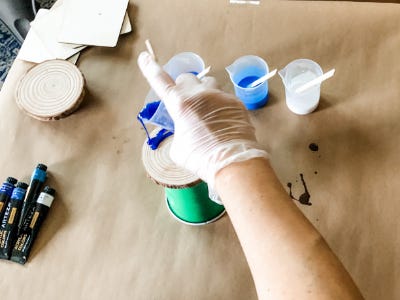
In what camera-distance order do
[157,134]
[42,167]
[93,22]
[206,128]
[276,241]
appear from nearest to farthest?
[276,241], [206,128], [157,134], [42,167], [93,22]

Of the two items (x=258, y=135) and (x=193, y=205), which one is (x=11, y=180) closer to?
(x=193, y=205)

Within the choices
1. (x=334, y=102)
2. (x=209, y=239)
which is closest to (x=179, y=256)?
(x=209, y=239)

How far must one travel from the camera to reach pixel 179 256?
0.92 m

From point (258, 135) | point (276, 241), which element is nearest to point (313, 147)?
point (258, 135)

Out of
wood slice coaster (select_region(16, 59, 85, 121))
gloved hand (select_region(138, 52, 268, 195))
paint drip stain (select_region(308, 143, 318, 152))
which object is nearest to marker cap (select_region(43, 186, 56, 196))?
wood slice coaster (select_region(16, 59, 85, 121))

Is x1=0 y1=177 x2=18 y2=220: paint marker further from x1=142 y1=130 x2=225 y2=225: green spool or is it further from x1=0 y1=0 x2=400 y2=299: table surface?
x1=142 y1=130 x2=225 y2=225: green spool

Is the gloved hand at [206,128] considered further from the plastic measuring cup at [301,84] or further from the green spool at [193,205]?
the plastic measuring cup at [301,84]

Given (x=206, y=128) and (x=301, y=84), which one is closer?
(x=206, y=128)

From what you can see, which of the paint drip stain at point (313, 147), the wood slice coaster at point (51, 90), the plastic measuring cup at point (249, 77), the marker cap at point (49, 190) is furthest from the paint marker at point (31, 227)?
the paint drip stain at point (313, 147)

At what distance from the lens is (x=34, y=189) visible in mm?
1010

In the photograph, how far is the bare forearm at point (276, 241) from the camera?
2.23 feet

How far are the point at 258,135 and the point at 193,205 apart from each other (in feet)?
0.78

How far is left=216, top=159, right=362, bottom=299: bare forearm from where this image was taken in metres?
0.68

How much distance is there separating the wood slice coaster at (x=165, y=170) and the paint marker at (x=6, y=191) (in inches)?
13.5
